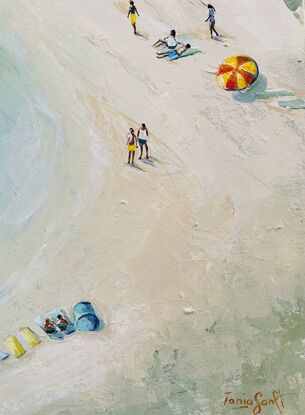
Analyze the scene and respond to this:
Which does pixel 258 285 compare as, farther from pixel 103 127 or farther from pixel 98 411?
pixel 103 127

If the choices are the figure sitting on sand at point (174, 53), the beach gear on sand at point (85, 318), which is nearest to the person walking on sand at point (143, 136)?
the figure sitting on sand at point (174, 53)

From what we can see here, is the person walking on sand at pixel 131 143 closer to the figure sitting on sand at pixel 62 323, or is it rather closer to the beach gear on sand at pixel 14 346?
the figure sitting on sand at pixel 62 323

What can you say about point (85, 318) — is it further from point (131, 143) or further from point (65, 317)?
point (131, 143)

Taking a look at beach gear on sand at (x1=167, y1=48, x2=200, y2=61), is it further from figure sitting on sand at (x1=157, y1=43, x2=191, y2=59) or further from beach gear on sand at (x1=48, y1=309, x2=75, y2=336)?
beach gear on sand at (x1=48, y1=309, x2=75, y2=336)

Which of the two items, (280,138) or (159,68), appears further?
(159,68)

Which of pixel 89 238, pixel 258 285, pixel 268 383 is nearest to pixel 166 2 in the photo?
pixel 89 238

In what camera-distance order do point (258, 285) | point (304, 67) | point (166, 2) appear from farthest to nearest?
point (166, 2) → point (304, 67) → point (258, 285)
